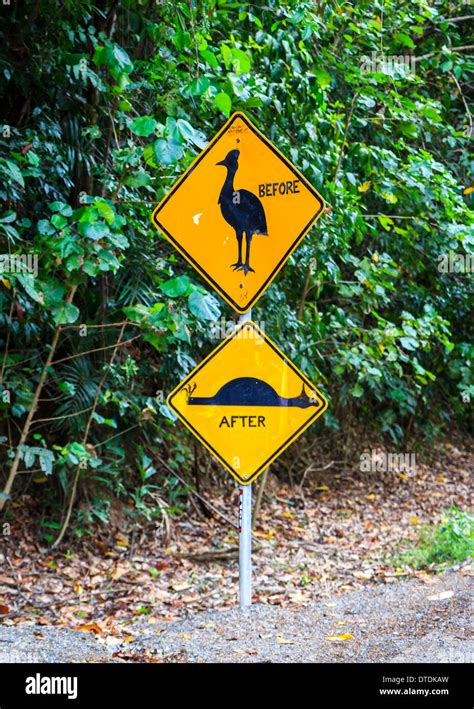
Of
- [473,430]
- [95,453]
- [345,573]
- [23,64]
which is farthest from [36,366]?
[473,430]

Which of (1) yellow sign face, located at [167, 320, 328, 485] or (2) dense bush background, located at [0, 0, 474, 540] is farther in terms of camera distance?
(2) dense bush background, located at [0, 0, 474, 540]

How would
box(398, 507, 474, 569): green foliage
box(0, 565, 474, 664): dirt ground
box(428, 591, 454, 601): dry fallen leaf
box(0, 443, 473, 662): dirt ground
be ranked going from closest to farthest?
box(0, 565, 474, 664): dirt ground
box(0, 443, 473, 662): dirt ground
box(428, 591, 454, 601): dry fallen leaf
box(398, 507, 474, 569): green foliage

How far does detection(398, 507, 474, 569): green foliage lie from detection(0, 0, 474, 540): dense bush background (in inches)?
68.4

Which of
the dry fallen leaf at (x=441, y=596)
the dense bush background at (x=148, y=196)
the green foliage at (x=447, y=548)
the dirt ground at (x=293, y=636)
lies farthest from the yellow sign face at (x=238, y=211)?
the green foliage at (x=447, y=548)

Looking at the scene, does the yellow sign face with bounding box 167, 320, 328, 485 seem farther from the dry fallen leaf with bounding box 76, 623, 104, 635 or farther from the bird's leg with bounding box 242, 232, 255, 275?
the dry fallen leaf with bounding box 76, 623, 104, 635

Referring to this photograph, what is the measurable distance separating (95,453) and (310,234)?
2776 mm

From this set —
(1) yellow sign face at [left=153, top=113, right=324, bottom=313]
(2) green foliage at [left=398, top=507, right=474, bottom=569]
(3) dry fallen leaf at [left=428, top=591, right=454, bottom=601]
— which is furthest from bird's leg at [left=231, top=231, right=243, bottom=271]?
(2) green foliage at [left=398, top=507, right=474, bottom=569]

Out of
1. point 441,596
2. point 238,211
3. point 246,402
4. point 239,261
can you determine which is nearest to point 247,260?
point 239,261

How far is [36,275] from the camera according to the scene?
5.71 metres

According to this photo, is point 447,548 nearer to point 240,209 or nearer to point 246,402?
point 246,402

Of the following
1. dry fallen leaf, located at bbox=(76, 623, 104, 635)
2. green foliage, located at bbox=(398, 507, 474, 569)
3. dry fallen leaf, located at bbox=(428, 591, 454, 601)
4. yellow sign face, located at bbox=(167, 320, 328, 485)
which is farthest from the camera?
green foliage, located at bbox=(398, 507, 474, 569)

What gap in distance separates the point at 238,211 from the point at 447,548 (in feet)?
12.9

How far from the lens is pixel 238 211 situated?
5145 millimetres

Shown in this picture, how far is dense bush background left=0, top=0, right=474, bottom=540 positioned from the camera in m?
5.80
